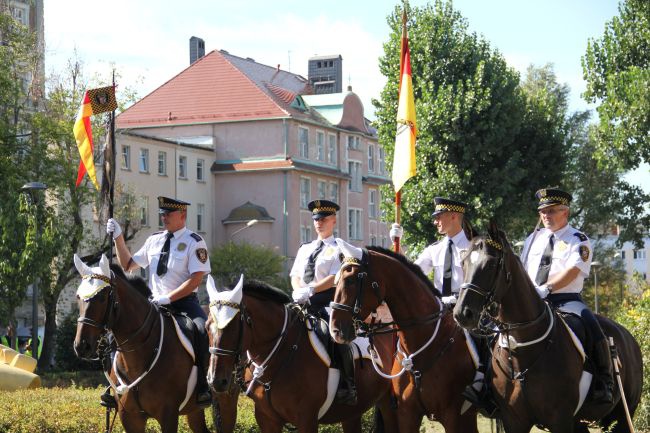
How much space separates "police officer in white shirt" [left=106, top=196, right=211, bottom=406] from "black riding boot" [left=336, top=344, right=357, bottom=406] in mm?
1641

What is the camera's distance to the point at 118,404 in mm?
12445

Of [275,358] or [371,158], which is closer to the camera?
[275,358]

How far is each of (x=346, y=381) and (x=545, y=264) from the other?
2.45 meters

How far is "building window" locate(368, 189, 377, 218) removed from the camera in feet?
299

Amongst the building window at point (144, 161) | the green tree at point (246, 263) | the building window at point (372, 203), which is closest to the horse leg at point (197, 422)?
the green tree at point (246, 263)

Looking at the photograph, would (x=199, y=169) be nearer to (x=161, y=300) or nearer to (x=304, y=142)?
(x=304, y=142)

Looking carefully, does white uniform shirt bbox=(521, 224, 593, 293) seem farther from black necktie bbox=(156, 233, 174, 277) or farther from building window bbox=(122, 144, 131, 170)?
building window bbox=(122, 144, 131, 170)

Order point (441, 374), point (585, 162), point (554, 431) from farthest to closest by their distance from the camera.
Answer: point (585, 162) → point (441, 374) → point (554, 431)

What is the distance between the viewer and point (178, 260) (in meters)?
13.3

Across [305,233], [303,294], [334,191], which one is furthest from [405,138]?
[334,191]

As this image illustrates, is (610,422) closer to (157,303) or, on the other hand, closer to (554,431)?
(554,431)

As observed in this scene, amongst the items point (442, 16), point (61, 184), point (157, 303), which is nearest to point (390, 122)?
point (442, 16)

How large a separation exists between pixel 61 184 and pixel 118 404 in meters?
32.6

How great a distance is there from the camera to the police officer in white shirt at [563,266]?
37.5 ft
